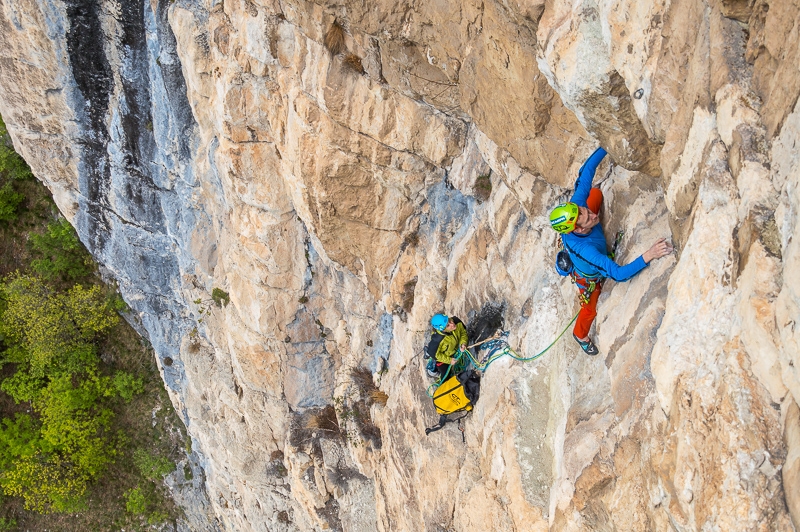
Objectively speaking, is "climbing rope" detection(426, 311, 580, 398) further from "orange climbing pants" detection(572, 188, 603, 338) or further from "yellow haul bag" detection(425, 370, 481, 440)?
"orange climbing pants" detection(572, 188, 603, 338)

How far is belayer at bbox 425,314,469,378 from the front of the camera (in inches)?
316

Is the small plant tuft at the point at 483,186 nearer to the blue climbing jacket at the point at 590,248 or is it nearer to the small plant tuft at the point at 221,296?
the blue climbing jacket at the point at 590,248

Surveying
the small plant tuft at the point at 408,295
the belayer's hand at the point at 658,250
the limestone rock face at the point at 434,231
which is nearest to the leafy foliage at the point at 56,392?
the limestone rock face at the point at 434,231

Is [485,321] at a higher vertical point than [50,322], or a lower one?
higher

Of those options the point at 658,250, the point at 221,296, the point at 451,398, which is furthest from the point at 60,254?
the point at 658,250

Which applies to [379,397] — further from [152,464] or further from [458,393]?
[152,464]

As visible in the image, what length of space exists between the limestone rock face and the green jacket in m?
0.34

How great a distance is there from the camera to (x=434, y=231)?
30.2ft

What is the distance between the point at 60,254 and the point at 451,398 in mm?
17979

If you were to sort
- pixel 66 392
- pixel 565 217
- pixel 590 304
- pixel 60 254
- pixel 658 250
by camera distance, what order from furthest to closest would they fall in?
pixel 60 254 < pixel 66 392 < pixel 590 304 < pixel 565 217 < pixel 658 250

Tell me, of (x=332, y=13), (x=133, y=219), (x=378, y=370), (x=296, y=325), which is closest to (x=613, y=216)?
(x=332, y=13)

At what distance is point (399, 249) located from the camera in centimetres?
981

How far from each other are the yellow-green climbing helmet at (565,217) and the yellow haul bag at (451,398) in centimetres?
357

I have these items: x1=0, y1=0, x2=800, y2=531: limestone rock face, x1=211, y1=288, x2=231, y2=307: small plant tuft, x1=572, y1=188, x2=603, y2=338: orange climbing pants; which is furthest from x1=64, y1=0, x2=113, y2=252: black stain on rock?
x1=572, y1=188, x2=603, y2=338: orange climbing pants
